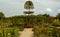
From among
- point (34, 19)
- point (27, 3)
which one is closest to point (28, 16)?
point (34, 19)

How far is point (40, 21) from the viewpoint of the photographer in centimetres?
3250

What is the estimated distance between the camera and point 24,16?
36.2m

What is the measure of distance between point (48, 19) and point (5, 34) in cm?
2290

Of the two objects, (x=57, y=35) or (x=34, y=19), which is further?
(x=34, y=19)

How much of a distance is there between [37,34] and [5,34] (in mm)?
2521

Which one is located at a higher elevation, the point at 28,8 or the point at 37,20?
the point at 28,8

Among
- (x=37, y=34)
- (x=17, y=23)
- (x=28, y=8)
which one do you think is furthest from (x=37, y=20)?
(x=37, y=34)

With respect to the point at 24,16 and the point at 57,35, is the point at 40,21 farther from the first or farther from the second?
the point at 57,35

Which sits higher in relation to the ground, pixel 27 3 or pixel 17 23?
pixel 27 3

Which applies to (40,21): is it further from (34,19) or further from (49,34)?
(49,34)

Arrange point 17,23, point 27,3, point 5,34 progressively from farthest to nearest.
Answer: point 27,3 < point 17,23 < point 5,34

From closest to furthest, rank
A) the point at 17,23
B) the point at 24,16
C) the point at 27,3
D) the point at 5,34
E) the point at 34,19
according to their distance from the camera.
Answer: the point at 5,34 < the point at 17,23 < the point at 27,3 < the point at 34,19 < the point at 24,16

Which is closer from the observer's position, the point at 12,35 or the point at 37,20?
the point at 12,35

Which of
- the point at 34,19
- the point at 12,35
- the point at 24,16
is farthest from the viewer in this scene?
the point at 24,16
